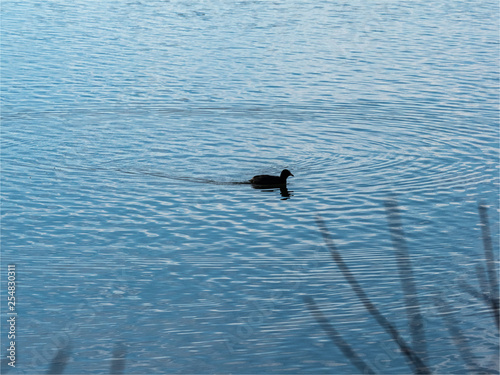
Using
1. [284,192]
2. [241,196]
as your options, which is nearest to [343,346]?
[241,196]

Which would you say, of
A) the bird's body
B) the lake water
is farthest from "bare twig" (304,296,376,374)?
the bird's body

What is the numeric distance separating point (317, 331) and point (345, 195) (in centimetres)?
646

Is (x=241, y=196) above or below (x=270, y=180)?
below

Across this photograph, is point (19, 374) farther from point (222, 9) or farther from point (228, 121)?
point (222, 9)

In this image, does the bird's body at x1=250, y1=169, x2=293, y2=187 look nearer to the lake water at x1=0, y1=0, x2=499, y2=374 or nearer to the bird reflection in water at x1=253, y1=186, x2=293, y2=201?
the bird reflection in water at x1=253, y1=186, x2=293, y2=201

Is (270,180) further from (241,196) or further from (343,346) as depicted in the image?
(343,346)

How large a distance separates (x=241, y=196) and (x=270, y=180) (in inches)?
30.2

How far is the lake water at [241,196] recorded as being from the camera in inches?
462

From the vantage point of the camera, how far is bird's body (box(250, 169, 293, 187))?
18.2 meters

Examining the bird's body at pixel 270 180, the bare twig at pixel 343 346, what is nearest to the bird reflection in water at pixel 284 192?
the bird's body at pixel 270 180

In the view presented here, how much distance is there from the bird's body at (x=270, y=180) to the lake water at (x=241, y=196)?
243 millimetres

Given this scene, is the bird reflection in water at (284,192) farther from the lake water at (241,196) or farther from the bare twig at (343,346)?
the bare twig at (343,346)

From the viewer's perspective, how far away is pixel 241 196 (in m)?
18.1

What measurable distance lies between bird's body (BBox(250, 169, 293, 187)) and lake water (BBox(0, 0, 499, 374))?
0.24m
